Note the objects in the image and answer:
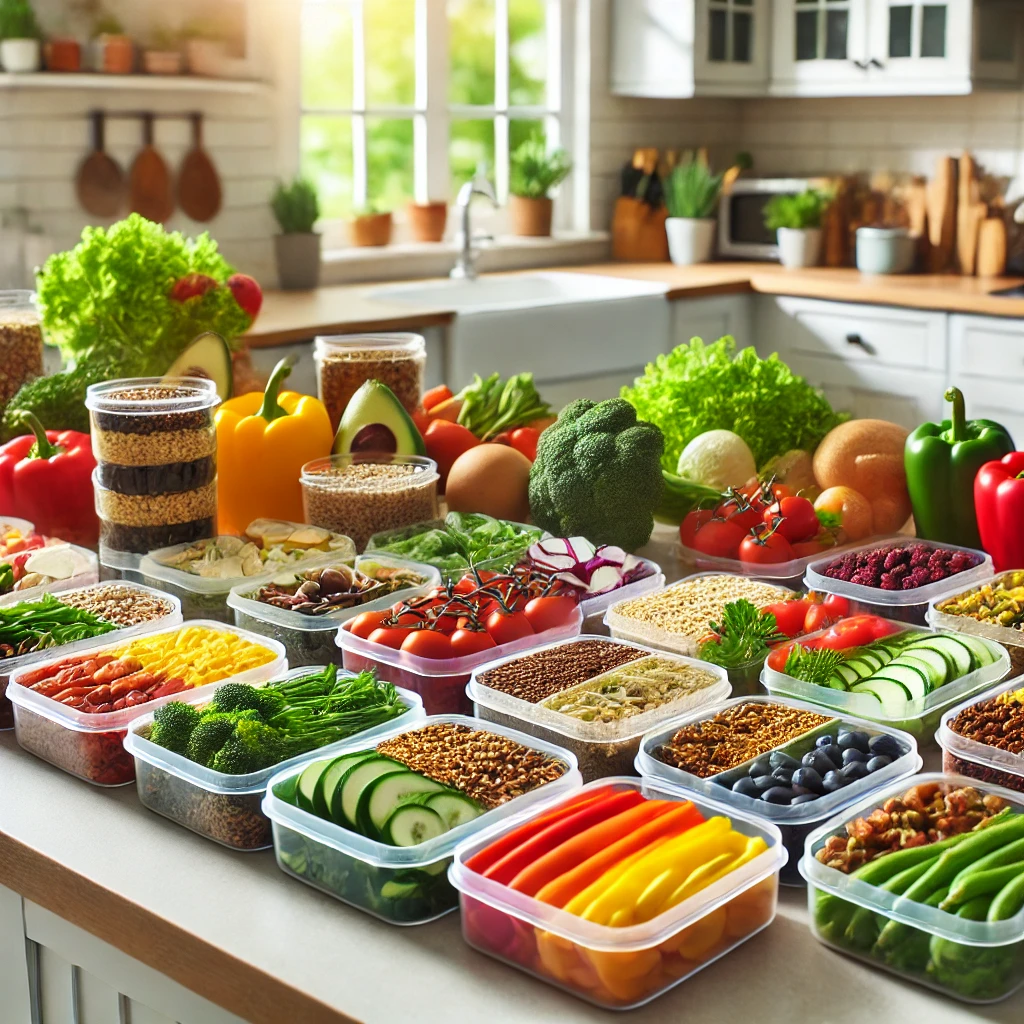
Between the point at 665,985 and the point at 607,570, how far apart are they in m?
0.73

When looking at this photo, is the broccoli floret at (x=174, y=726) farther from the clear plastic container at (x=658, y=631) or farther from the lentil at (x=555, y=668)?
the clear plastic container at (x=658, y=631)

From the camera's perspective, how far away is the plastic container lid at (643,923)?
963 mm

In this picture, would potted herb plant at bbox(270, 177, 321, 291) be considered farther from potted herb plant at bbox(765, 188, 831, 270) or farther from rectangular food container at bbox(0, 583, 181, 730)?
rectangular food container at bbox(0, 583, 181, 730)

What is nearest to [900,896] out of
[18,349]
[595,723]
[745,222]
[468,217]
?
[595,723]

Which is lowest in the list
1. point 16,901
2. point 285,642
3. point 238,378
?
point 16,901

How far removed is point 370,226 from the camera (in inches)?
195

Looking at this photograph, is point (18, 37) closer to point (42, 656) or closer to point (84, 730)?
point (42, 656)

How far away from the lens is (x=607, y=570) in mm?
1675

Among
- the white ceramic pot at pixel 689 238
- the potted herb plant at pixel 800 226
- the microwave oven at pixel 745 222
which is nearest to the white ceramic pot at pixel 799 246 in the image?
the potted herb plant at pixel 800 226

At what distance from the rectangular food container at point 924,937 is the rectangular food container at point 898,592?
0.62 m

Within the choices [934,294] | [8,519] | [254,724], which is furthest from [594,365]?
[254,724]

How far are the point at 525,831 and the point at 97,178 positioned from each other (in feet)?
11.7

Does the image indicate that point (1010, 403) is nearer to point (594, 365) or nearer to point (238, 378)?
point (594, 365)

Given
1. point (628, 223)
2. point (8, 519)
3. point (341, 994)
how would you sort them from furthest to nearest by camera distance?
point (628, 223) < point (8, 519) < point (341, 994)
